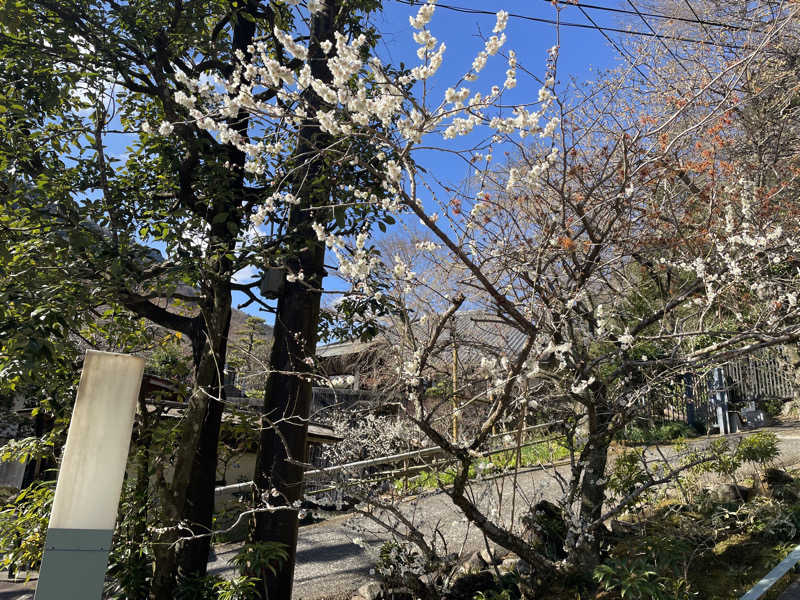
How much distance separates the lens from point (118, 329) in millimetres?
5215

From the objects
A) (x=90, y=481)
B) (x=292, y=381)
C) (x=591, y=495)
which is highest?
(x=292, y=381)

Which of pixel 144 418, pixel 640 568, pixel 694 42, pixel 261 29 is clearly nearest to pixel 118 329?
pixel 144 418

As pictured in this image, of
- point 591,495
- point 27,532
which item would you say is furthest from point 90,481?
point 591,495

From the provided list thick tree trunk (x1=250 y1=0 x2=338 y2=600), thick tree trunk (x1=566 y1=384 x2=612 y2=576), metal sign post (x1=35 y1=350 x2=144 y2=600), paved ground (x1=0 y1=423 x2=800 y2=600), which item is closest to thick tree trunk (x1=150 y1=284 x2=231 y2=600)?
thick tree trunk (x1=250 y1=0 x2=338 y2=600)

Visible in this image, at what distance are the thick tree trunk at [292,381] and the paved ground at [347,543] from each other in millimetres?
622

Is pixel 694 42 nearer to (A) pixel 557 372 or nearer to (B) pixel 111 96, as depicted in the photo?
(A) pixel 557 372

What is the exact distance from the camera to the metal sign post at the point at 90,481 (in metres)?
2.04

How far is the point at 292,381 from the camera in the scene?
4.65m

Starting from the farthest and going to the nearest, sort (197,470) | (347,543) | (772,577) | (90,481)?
(347,543)
(197,470)
(772,577)
(90,481)

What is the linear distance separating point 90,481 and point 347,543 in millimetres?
5293

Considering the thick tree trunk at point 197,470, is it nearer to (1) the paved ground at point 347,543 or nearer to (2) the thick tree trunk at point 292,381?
(2) the thick tree trunk at point 292,381

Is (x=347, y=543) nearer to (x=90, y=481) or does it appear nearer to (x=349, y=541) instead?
(x=349, y=541)

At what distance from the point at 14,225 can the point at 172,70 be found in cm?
188

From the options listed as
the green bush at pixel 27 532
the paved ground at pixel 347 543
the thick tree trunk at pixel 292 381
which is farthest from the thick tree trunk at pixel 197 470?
the paved ground at pixel 347 543
